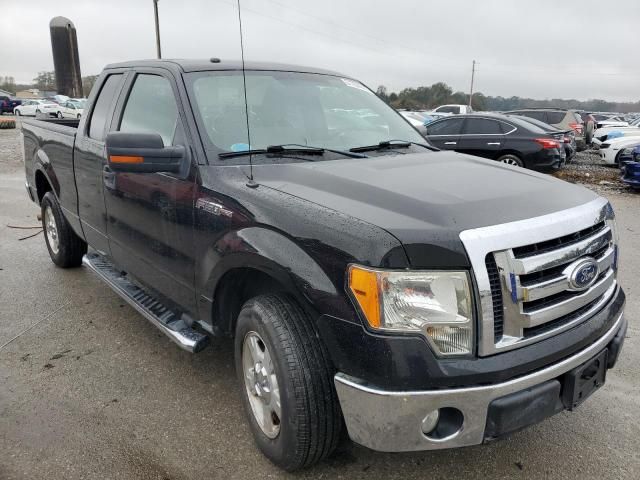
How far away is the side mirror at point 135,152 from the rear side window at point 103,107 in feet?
4.52

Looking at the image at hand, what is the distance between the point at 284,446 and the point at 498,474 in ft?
3.33

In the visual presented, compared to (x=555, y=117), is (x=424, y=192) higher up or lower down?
lower down

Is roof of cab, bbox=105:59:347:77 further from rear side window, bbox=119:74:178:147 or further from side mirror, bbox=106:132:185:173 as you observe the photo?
side mirror, bbox=106:132:185:173

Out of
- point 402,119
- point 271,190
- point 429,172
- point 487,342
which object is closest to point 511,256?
point 487,342

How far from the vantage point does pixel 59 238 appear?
5.18 m

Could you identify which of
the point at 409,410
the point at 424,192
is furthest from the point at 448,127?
the point at 409,410

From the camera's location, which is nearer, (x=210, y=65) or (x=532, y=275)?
(x=532, y=275)

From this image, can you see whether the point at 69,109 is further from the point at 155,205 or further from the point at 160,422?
the point at 160,422

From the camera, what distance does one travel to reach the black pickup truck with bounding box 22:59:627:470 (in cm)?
192

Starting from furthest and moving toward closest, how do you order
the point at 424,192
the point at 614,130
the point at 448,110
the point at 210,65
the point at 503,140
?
the point at 448,110 < the point at 614,130 < the point at 503,140 < the point at 210,65 < the point at 424,192

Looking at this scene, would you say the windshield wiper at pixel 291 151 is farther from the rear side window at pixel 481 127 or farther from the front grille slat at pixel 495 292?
the rear side window at pixel 481 127

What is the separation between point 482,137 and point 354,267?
10.8 meters

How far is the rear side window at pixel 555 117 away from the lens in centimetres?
→ 1658

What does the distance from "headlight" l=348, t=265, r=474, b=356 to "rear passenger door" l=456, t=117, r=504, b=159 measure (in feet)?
34.4
